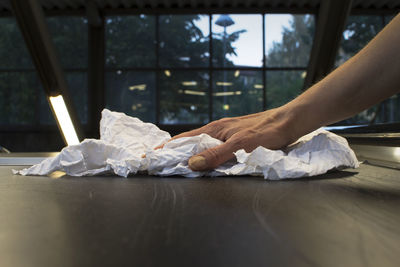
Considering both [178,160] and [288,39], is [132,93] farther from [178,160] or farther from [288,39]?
[178,160]

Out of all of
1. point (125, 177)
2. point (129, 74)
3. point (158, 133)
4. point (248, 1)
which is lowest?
point (125, 177)

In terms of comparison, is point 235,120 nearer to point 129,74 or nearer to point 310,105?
point 310,105

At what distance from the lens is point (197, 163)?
2.66 ft

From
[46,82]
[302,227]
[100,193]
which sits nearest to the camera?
[302,227]

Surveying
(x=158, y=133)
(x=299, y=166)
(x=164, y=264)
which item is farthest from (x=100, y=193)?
(x=158, y=133)

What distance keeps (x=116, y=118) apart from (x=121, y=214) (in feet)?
2.41

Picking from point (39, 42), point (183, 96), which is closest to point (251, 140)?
point (39, 42)

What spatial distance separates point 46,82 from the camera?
164 inches

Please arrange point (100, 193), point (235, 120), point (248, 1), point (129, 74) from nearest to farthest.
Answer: point (100, 193) → point (235, 120) → point (248, 1) → point (129, 74)

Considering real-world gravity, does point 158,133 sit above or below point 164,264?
above

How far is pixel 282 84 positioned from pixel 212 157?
5339 millimetres

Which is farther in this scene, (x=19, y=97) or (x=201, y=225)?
(x=19, y=97)

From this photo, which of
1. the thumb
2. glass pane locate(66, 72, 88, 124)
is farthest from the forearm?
glass pane locate(66, 72, 88, 124)

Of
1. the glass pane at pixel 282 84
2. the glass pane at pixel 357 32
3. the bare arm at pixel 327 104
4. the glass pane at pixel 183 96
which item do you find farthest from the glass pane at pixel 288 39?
the bare arm at pixel 327 104
